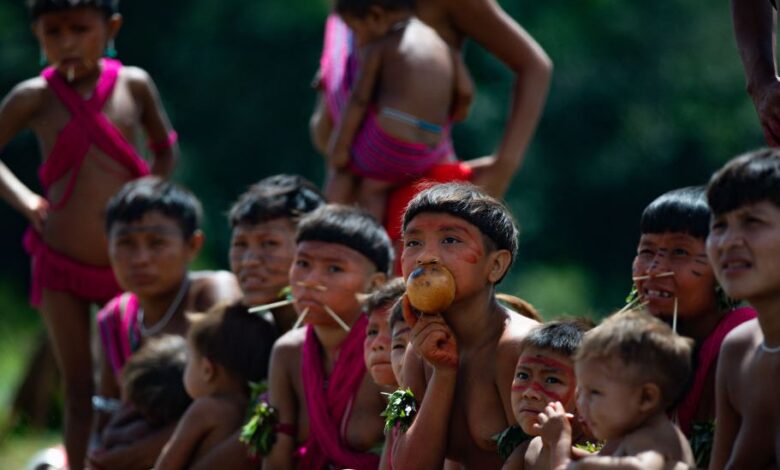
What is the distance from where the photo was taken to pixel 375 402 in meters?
4.60

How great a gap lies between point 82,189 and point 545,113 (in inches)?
266

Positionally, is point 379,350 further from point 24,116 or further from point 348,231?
point 24,116

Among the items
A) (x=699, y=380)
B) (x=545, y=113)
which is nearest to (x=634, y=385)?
(x=699, y=380)

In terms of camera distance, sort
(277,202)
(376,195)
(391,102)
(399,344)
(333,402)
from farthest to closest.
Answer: (376,195), (391,102), (277,202), (333,402), (399,344)

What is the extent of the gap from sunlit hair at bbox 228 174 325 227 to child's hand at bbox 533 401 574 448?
7.45ft

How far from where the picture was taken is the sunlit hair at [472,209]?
3.77m

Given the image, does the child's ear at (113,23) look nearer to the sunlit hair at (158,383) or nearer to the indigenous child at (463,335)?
the sunlit hair at (158,383)

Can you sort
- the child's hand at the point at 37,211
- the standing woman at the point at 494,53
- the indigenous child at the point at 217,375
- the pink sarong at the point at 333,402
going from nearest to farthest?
the pink sarong at the point at 333,402
the indigenous child at the point at 217,375
the standing woman at the point at 494,53
the child's hand at the point at 37,211

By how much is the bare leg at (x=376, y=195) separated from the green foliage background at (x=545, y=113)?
614 cm

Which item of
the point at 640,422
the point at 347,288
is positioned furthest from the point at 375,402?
the point at 640,422

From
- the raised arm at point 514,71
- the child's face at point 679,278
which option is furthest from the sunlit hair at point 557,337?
the raised arm at point 514,71

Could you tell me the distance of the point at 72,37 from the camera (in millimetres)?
6320

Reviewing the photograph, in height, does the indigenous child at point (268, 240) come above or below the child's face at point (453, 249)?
below

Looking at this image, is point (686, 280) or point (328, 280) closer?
point (686, 280)
